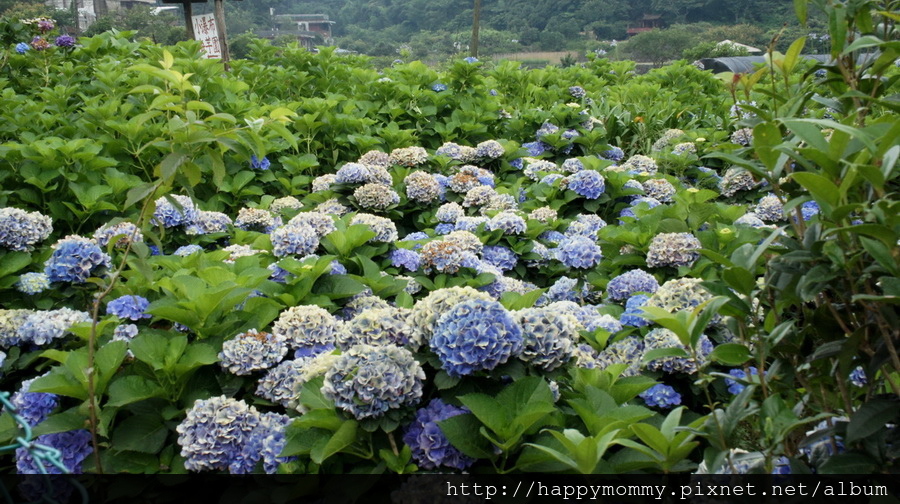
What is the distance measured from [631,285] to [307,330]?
111 centimetres

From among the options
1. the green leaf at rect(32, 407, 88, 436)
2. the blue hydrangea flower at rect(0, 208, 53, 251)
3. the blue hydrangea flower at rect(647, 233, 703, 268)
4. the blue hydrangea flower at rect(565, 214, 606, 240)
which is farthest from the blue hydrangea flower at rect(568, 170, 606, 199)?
the green leaf at rect(32, 407, 88, 436)

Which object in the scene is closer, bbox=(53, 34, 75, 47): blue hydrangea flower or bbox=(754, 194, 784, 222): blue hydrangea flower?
bbox=(754, 194, 784, 222): blue hydrangea flower

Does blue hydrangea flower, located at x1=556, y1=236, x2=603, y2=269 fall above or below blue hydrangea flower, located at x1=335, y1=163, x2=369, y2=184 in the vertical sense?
below

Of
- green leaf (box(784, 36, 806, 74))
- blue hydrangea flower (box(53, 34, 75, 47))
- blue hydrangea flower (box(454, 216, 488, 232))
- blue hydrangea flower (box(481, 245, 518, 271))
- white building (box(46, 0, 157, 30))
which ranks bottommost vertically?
blue hydrangea flower (box(481, 245, 518, 271))

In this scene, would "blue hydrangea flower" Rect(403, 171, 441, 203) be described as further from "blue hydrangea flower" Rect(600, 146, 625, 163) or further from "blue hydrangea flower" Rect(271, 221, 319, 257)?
"blue hydrangea flower" Rect(600, 146, 625, 163)

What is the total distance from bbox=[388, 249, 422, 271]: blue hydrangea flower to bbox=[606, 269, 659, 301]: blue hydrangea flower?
700 mm

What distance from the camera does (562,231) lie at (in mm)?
3086

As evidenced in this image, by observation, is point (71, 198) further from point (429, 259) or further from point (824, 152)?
point (824, 152)

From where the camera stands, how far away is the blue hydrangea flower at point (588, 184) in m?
3.22

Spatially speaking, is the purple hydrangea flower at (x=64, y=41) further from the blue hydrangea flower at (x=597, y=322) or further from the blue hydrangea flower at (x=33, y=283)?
the blue hydrangea flower at (x=597, y=322)

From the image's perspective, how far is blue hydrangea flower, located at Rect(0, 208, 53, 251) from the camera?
219cm

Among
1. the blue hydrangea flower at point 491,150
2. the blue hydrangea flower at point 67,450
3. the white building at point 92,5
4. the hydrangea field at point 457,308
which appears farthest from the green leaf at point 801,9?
the white building at point 92,5

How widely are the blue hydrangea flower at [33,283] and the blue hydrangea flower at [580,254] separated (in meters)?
1.80

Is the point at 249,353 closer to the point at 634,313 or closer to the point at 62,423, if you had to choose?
the point at 62,423
